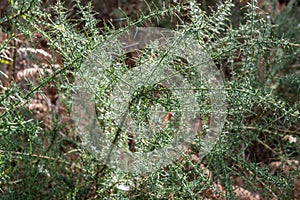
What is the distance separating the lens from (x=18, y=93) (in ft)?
3.79

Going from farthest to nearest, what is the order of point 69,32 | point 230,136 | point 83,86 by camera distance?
point 230,136 → point 83,86 → point 69,32

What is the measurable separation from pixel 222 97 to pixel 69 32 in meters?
0.43

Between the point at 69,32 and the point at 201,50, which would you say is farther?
the point at 201,50

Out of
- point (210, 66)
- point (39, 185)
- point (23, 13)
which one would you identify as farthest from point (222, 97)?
point (39, 185)

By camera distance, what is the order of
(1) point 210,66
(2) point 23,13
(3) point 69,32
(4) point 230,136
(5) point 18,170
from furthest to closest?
1. (5) point 18,170
2. (4) point 230,136
3. (1) point 210,66
4. (3) point 69,32
5. (2) point 23,13

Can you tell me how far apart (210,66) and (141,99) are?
0.80 ft

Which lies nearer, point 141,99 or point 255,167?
point 141,99

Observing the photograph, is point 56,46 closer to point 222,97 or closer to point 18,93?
point 18,93

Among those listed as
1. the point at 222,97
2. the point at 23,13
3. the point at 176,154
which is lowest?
the point at 176,154

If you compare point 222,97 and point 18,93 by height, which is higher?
point 18,93

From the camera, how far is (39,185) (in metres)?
1.70

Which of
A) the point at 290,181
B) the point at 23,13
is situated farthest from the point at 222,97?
the point at 23,13

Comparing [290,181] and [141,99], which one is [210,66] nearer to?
[141,99]

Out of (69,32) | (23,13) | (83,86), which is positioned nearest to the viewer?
(23,13)
